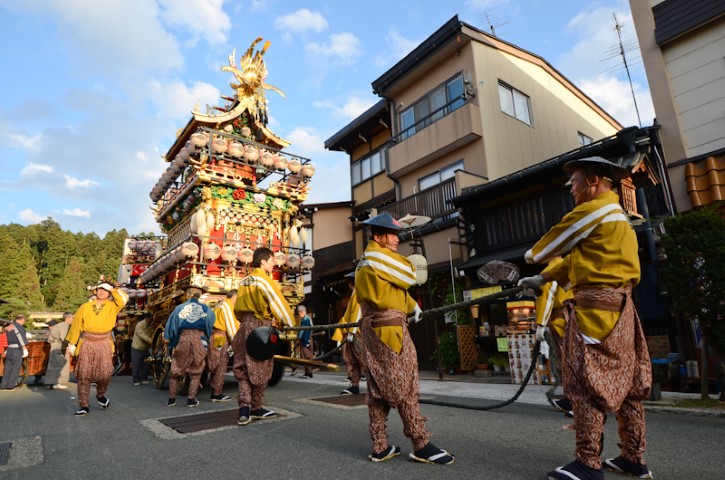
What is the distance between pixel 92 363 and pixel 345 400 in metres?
4.04

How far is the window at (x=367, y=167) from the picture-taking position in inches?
697

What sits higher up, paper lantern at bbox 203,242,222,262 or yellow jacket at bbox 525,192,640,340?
paper lantern at bbox 203,242,222,262

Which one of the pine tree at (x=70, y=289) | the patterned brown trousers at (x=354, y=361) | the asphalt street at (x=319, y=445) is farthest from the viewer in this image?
the pine tree at (x=70, y=289)

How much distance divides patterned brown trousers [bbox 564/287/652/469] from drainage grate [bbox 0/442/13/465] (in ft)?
15.5

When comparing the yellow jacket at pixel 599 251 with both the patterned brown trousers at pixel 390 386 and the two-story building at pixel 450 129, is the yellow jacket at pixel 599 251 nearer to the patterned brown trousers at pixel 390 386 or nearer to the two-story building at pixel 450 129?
the patterned brown trousers at pixel 390 386

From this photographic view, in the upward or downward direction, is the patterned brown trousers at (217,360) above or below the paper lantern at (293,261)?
below

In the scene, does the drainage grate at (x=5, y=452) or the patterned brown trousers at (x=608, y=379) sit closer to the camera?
the patterned brown trousers at (x=608, y=379)

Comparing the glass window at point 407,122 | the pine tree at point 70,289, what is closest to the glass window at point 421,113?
the glass window at point 407,122

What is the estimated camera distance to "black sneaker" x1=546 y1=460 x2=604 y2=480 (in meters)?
2.41

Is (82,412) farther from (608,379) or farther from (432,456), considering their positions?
(608,379)

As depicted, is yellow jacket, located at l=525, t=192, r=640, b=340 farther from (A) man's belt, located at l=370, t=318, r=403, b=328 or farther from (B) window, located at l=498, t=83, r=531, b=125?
(B) window, located at l=498, t=83, r=531, b=125

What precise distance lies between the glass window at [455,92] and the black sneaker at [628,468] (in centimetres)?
1231

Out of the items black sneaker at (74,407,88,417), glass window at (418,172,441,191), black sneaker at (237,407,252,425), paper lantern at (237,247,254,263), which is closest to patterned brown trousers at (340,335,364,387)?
black sneaker at (237,407,252,425)

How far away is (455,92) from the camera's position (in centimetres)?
1401
